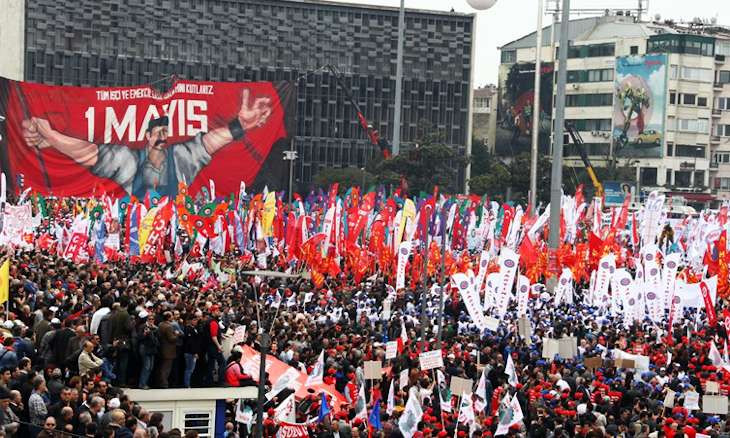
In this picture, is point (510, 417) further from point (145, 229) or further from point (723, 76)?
point (723, 76)

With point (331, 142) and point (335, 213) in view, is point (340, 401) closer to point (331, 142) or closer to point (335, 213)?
point (335, 213)

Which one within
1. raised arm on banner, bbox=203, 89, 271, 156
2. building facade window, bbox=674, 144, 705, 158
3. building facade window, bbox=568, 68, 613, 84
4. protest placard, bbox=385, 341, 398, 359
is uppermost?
building facade window, bbox=568, 68, 613, 84

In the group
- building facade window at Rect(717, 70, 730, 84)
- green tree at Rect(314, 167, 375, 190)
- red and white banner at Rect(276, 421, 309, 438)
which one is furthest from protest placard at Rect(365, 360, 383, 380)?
building facade window at Rect(717, 70, 730, 84)

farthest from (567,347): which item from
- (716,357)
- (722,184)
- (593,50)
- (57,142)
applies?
(722,184)

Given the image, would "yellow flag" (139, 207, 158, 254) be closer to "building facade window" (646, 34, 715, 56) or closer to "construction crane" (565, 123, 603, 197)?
"construction crane" (565, 123, 603, 197)

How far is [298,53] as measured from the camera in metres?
101

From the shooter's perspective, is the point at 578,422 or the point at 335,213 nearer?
the point at 578,422

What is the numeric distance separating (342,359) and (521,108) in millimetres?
86025

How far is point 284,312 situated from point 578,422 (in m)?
8.74

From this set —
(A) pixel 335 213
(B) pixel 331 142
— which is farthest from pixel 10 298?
(B) pixel 331 142

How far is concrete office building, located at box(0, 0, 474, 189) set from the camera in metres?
97.1

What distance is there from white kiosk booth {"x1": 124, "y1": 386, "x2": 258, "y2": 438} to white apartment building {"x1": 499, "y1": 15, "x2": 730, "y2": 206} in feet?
272

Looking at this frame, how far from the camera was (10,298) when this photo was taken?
2086 centimetres

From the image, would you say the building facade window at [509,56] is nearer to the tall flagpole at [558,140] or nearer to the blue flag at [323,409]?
the tall flagpole at [558,140]
